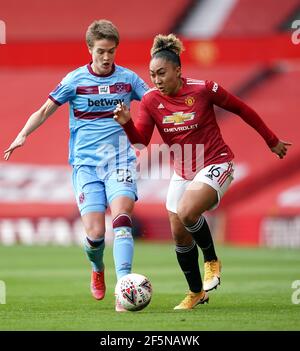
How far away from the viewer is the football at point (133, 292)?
8391 mm

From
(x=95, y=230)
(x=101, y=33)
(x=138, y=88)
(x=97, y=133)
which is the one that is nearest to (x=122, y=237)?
(x=95, y=230)

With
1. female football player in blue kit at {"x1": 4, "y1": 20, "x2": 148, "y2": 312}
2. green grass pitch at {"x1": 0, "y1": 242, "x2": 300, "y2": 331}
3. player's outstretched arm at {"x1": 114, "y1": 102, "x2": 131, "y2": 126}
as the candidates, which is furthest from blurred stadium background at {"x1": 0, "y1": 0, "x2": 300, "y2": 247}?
player's outstretched arm at {"x1": 114, "y1": 102, "x2": 131, "y2": 126}

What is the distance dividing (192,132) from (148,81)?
53.1ft

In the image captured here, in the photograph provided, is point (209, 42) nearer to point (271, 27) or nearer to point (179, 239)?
point (271, 27)

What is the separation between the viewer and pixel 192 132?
A: 353 inches

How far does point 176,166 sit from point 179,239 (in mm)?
630

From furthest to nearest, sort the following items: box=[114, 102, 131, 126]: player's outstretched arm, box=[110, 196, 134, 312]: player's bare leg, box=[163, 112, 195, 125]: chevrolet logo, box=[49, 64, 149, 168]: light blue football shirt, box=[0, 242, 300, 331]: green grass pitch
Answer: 1. box=[49, 64, 149, 168]: light blue football shirt
2. box=[163, 112, 195, 125]: chevrolet logo
3. box=[110, 196, 134, 312]: player's bare leg
4. box=[114, 102, 131, 126]: player's outstretched arm
5. box=[0, 242, 300, 331]: green grass pitch

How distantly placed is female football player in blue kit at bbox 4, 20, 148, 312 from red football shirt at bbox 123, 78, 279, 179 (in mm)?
386

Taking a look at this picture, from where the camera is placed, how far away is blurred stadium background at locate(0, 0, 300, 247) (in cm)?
2256

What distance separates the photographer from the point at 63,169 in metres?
23.9

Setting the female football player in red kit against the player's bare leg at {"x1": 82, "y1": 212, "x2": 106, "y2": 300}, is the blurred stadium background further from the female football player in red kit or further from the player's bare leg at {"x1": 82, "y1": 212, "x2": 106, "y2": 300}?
the female football player in red kit

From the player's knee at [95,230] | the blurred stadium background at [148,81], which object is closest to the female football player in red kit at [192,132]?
the player's knee at [95,230]

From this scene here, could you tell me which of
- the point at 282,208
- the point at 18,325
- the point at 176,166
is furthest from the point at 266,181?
the point at 18,325

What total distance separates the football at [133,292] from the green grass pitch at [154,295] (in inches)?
3.5
